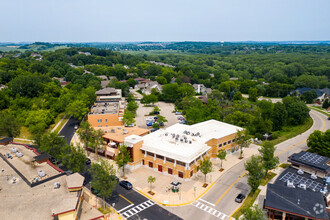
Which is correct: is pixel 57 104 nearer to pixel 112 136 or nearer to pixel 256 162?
pixel 112 136

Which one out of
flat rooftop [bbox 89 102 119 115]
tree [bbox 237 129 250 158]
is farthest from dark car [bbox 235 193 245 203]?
flat rooftop [bbox 89 102 119 115]

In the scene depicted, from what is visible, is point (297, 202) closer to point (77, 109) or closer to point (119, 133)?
point (119, 133)

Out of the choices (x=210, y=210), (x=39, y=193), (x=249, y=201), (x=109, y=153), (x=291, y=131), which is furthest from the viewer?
(x=291, y=131)

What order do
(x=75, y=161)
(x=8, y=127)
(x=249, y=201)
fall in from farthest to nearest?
(x=8, y=127) → (x=75, y=161) → (x=249, y=201)

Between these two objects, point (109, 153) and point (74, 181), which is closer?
point (74, 181)

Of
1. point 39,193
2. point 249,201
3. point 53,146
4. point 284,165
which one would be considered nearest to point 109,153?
point 53,146

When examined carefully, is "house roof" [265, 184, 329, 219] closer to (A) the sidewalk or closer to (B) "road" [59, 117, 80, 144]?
(A) the sidewalk

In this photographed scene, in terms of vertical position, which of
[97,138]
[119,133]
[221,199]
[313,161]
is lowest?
[221,199]

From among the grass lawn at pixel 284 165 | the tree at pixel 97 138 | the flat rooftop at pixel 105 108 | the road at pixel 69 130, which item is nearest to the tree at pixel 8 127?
the road at pixel 69 130
